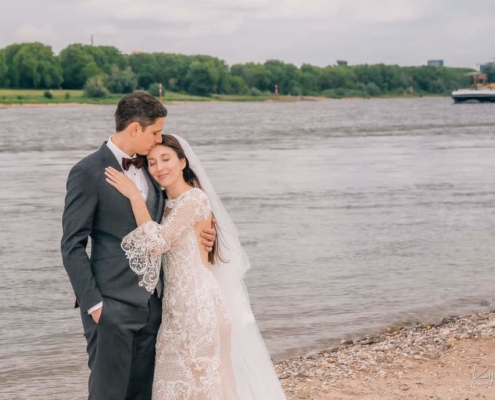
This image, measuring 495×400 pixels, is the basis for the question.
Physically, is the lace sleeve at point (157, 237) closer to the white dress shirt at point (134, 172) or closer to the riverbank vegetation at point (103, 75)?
the white dress shirt at point (134, 172)

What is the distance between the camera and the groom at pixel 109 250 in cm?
461

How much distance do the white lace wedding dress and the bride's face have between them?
0.46 ft

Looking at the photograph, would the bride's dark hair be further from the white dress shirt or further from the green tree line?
the green tree line

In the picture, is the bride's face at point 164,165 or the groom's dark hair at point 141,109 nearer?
the groom's dark hair at point 141,109

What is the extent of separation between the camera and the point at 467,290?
→ 515 inches

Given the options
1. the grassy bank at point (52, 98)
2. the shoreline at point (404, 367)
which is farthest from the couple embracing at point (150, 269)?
the grassy bank at point (52, 98)

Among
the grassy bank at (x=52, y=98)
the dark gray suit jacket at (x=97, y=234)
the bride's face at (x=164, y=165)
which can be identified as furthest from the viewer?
the grassy bank at (x=52, y=98)

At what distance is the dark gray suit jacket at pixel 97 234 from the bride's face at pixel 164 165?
21 centimetres

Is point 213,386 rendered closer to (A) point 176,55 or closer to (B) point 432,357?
(B) point 432,357

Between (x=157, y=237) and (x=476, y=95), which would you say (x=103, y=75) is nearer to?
(x=476, y=95)

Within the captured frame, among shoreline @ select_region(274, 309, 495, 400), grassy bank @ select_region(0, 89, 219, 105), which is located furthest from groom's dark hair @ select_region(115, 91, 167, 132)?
grassy bank @ select_region(0, 89, 219, 105)

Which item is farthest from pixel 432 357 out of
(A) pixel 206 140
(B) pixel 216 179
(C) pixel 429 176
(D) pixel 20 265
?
(A) pixel 206 140

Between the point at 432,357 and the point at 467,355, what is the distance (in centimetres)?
33

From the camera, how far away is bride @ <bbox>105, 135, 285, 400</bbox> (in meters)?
4.73
